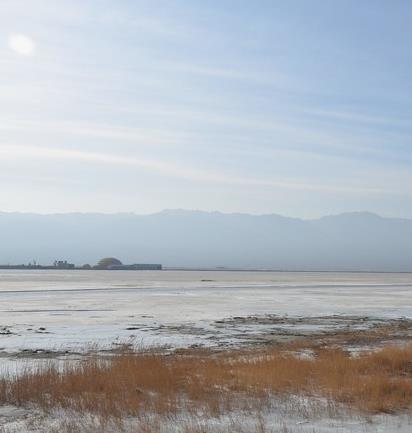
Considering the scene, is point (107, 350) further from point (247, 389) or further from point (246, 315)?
point (246, 315)

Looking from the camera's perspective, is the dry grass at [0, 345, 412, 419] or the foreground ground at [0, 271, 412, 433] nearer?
the foreground ground at [0, 271, 412, 433]

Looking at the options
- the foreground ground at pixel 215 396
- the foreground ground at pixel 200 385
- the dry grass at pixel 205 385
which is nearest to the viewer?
the foreground ground at pixel 215 396

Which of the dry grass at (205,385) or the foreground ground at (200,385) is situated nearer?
the foreground ground at (200,385)

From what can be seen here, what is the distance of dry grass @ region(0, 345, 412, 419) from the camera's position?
10172 mm

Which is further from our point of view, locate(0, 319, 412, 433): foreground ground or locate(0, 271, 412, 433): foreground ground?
locate(0, 271, 412, 433): foreground ground

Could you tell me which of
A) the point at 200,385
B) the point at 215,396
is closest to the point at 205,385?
the point at 200,385

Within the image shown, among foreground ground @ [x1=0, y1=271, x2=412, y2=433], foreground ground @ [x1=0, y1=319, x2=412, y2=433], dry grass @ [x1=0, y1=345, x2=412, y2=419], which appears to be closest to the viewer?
foreground ground @ [x1=0, y1=319, x2=412, y2=433]

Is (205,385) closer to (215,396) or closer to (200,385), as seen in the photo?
(200,385)

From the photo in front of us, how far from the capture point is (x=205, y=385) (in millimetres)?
11594

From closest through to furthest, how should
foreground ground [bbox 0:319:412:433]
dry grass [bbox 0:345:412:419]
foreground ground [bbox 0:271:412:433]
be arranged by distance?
foreground ground [bbox 0:319:412:433] < foreground ground [bbox 0:271:412:433] < dry grass [bbox 0:345:412:419]

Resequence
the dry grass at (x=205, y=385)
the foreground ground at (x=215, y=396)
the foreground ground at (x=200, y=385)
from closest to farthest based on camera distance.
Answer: the foreground ground at (x=215, y=396), the foreground ground at (x=200, y=385), the dry grass at (x=205, y=385)

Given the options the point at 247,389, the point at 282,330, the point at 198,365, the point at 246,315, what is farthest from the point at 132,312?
the point at 247,389

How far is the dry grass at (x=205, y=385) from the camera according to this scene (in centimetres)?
1017

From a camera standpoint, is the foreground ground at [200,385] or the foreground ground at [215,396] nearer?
the foreground ground at [215,396]
